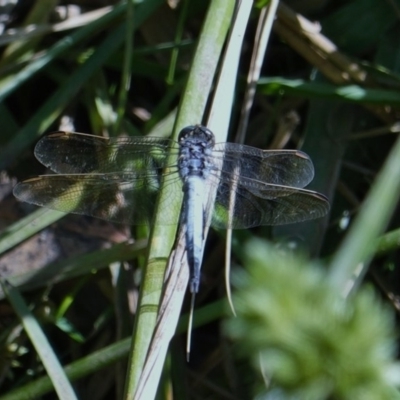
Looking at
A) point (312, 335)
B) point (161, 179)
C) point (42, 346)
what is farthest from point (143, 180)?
point (312, 335)

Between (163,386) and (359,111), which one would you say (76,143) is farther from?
(359,111)

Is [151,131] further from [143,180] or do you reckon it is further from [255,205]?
[255,205]

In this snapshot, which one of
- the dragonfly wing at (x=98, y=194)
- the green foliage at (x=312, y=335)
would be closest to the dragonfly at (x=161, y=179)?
the dragonfly wing at (x=98, y=194)

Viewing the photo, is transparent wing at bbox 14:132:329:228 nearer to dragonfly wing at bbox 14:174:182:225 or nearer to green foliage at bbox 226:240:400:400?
dragonfly wing at bbox 14:174:182:225

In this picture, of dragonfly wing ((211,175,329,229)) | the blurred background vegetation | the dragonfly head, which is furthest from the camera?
the blurred background vegetation

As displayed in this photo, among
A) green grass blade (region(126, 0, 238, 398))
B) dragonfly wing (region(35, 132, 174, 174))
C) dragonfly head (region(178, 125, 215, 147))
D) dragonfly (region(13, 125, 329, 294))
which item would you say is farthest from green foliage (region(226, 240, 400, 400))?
dragonfly wing (region(35, 132, 174, 174))

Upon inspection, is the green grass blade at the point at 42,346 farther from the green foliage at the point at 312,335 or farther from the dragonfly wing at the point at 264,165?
the green foliage at the point at 312,335
